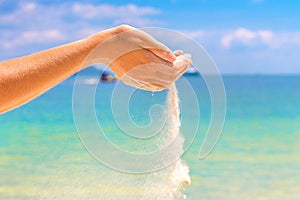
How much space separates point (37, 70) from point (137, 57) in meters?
0.22

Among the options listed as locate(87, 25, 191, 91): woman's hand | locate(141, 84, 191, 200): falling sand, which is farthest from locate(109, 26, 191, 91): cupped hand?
locate(141, 84, 191, 200): falling sand

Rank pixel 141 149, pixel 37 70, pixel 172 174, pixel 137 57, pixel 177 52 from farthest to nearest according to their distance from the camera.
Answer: pixel 141 149, pixel 172 174, pixel 177 52, pixel 137 57, pixel 37 70

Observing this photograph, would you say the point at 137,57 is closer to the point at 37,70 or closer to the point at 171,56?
the point at 171,56

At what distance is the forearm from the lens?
41.8 inches

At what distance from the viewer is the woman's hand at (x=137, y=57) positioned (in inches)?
46.3

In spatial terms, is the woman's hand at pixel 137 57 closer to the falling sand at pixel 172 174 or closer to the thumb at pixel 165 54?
the thumb at pixel 165 54

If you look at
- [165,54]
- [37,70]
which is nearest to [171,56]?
[165,54]

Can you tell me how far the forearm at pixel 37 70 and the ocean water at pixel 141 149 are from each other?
41cm

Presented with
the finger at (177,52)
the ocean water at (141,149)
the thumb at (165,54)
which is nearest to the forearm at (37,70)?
the thumb at (165,54)

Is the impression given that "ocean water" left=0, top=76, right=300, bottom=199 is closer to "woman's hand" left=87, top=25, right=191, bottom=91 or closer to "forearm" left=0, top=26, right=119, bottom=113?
"woman's hand" left=87, top=25, right=191, bottom=91

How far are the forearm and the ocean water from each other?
1.34 ft

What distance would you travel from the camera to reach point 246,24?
32688mm

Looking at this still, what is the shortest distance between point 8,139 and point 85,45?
1060cm

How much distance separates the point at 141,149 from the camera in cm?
157
